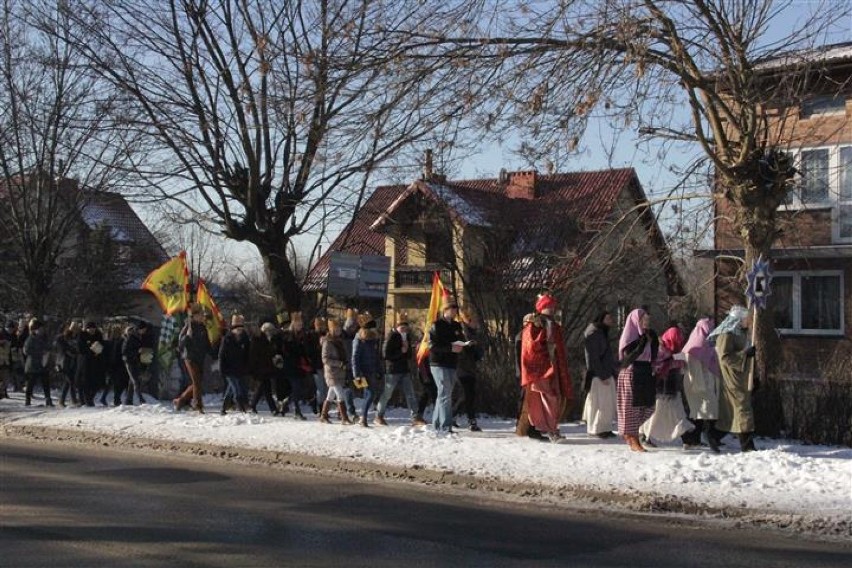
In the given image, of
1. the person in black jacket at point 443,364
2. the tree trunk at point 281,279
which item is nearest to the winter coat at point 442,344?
the person in black jacket at point 443,364

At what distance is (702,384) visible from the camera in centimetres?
1266

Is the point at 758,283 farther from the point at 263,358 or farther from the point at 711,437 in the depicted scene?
the point at 263,358

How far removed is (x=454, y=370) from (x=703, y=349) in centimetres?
336

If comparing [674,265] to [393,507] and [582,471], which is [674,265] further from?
[393,507]

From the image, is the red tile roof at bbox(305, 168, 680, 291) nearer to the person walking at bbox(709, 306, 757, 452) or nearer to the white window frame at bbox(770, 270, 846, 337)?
the white window frame at bbox(770, 270, 846, 337)

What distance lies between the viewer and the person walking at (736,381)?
12227 millimetres

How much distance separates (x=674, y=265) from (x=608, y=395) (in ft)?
21.9

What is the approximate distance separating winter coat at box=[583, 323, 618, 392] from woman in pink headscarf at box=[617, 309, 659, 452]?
708 millimetres

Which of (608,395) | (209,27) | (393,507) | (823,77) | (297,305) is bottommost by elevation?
(393,507)

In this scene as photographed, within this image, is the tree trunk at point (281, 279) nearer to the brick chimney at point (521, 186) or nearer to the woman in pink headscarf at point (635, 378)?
the brick chimney at point (521, 186)

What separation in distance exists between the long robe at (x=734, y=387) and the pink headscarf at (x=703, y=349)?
0.69 ft

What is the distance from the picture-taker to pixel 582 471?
11305 millimetres

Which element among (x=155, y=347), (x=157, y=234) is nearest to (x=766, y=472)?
(x=155, y=347)

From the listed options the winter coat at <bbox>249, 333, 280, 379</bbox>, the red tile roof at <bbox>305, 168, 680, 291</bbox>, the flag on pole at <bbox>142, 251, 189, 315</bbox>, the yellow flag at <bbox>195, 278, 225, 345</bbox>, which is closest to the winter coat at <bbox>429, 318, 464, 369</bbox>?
the winter coat at <bbox>249, 333, 280, 379</bbox>
